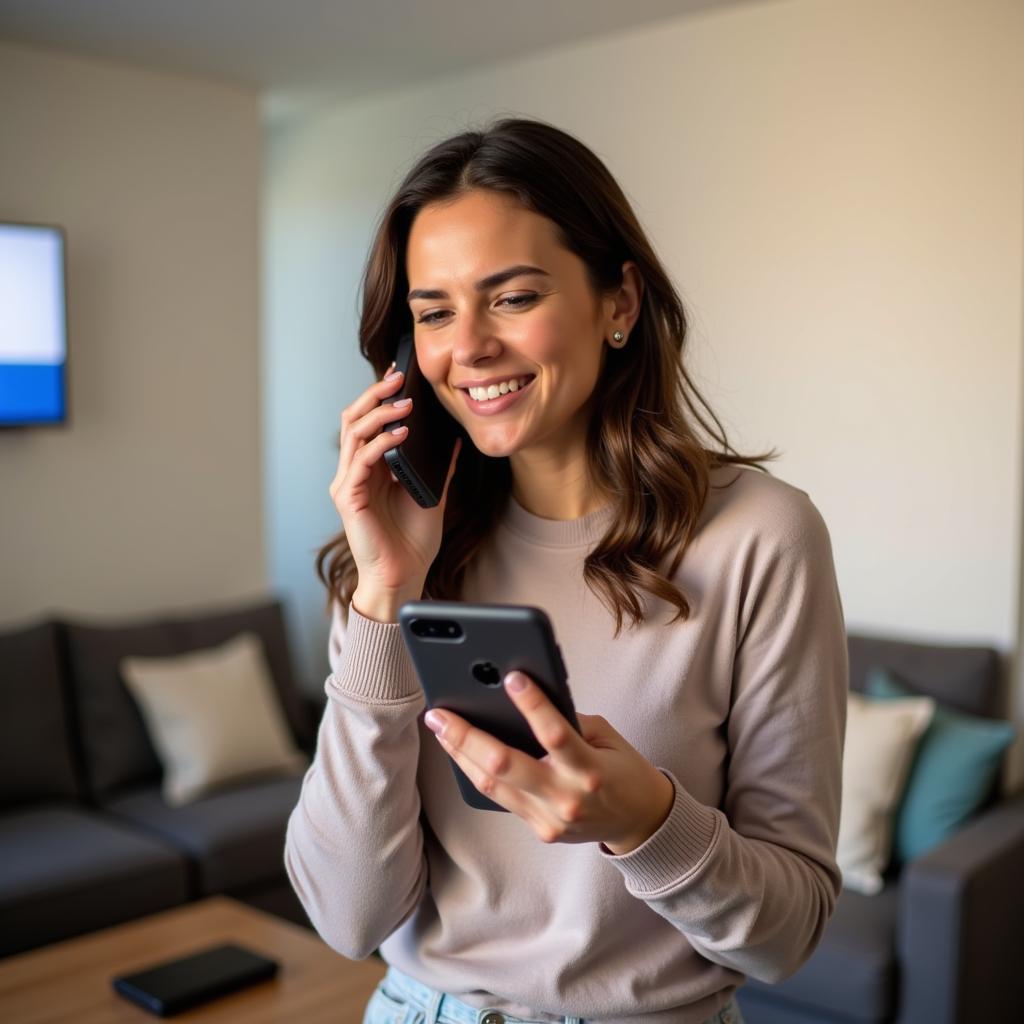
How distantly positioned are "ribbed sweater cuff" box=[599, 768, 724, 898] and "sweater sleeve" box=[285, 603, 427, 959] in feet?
0.71

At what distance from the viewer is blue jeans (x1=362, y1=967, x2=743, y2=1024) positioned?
1.00 m

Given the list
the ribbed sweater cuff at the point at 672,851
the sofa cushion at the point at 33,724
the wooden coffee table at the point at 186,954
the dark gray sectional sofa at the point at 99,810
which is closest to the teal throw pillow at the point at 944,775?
the wooden coffee table at the point at 186,954

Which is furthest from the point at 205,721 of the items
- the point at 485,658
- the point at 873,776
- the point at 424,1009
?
the point at 485,658

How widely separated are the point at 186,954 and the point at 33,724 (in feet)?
4.04

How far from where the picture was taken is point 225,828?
2.85 meters

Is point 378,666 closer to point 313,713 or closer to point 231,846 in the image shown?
point 231,846

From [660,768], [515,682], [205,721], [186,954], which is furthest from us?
[205,721]

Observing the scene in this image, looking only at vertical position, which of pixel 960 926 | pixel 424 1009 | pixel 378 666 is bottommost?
pixel 960 926

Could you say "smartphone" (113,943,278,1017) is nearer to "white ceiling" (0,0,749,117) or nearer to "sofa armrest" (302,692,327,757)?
"sofa armrest" (302,692,327,757)

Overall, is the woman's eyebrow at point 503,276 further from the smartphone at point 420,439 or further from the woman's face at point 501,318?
the smartphone at point 420,439

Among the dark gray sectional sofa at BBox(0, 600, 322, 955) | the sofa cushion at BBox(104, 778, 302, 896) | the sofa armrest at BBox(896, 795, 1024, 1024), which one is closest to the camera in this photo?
the sofa armrest at BBox(896, 795, 1024, 1024)

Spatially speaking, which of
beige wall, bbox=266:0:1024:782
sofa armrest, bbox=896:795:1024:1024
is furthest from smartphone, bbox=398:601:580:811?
sofa armrest, bbox=896:795:1024:1024

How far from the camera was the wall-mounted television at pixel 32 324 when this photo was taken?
10.00ft

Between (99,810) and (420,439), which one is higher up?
(420,439)
